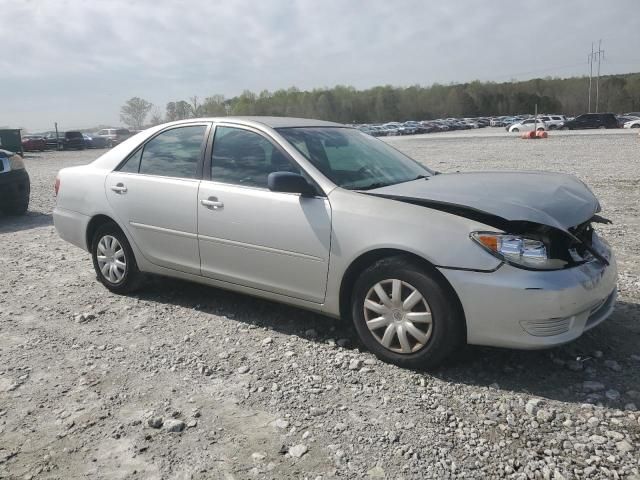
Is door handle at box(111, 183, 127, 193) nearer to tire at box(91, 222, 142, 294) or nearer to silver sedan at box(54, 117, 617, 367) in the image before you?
silver sedan at box(54, 117, 617, 367)

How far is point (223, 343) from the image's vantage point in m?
4.10

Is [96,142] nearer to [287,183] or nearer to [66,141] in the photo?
[66,141]

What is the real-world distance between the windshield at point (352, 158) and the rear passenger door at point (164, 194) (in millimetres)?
870

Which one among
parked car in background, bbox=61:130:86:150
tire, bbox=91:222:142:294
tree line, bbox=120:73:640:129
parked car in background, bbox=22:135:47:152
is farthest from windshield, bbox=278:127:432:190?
tree line, bbox=120:73:640:129

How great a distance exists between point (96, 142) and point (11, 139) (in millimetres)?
16035

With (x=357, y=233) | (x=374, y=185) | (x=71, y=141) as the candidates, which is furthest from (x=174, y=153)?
(x=71, y=141)

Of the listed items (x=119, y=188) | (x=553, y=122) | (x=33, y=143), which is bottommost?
(x=119, y=188)

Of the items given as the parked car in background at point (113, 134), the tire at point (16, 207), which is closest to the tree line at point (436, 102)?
the parked car in background at point (113, 134)

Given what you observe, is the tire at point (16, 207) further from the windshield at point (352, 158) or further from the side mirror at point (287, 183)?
the side mirror at point (287, 183)

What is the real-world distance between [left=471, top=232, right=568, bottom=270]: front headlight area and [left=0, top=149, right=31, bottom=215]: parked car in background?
882 cm

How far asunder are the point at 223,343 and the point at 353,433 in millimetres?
1510

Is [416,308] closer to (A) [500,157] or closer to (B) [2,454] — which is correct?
(B) [2,454]

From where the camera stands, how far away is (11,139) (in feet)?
102

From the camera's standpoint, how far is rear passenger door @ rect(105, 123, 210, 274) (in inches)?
176
